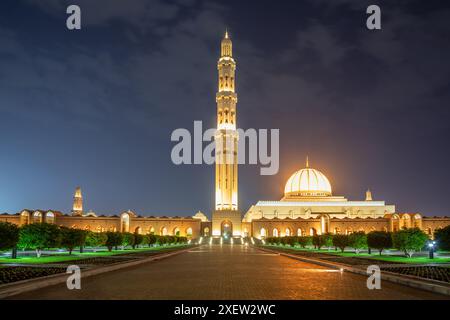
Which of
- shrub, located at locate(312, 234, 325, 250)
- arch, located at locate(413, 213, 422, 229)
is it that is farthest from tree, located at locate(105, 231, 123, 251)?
arch, located at locate(413, 213, 422, 229)

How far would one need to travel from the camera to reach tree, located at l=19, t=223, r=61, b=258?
20.5 meters

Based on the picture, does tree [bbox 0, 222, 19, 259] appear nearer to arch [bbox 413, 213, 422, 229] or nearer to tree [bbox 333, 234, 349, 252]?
tree [bbox 333, 234, 349, 252]

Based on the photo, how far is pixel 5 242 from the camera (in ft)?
57.3

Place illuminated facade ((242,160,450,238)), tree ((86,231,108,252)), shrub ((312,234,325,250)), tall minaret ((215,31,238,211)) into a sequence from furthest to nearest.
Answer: tall minaret ((215,31,238,211)) → illuminated facade ((242,160,450,238)) → shrub ((312,234,325,250)) → tree ((86,231,108,252))

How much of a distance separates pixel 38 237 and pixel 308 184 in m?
65.7

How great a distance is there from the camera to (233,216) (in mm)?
69438

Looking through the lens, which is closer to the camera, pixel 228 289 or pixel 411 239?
pixel 228 289

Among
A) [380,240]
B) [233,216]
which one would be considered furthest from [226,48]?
[380,240]

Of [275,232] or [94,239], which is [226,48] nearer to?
[275,232]

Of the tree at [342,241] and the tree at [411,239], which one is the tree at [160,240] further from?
the tree at [411,239]

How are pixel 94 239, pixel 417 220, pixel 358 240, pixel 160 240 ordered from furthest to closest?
1. pixel 417 220
2. pixel 160 240
3. pixel 358 240
4. pixel 94 239

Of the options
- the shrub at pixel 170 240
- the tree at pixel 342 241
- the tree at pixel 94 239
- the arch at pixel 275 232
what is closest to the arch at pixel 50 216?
the shrub at pixel 170 240

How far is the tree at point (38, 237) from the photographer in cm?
2050
